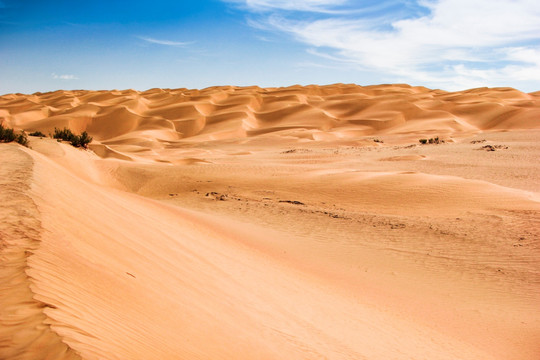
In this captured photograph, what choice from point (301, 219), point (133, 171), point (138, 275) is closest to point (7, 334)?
point (138, 275)

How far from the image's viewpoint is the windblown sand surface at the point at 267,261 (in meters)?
2.56

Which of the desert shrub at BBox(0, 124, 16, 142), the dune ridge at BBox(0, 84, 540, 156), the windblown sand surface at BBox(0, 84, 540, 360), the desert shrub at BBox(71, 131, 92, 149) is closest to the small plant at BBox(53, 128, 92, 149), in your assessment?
the desert shrub at BBox(71, 131, 92, 149)

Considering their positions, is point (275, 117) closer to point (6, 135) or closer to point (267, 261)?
point (6, 135)

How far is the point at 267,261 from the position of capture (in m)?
6.25

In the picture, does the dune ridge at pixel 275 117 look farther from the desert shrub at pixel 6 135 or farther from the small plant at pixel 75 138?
the desert shrub at pixel 6 135

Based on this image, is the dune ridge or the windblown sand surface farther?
the dune ridge

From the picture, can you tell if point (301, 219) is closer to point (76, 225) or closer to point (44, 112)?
point (76, 225)

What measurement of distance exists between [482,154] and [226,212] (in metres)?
11.5

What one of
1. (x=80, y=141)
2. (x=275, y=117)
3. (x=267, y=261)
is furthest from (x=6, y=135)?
(x=275, y=117)

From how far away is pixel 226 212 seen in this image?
32.4 ft

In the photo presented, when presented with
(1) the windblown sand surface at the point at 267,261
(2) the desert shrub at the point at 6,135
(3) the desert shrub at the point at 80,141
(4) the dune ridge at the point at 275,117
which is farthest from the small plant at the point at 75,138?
(4) the dune ridge at the point at 275,117

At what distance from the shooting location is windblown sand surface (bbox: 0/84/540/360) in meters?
2.56

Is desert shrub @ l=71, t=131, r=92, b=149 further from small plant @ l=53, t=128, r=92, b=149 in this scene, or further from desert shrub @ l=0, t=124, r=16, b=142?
desert shrub @ l=0, t=124, r=16, b=142

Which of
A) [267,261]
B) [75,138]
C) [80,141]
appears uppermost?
[75,138]
